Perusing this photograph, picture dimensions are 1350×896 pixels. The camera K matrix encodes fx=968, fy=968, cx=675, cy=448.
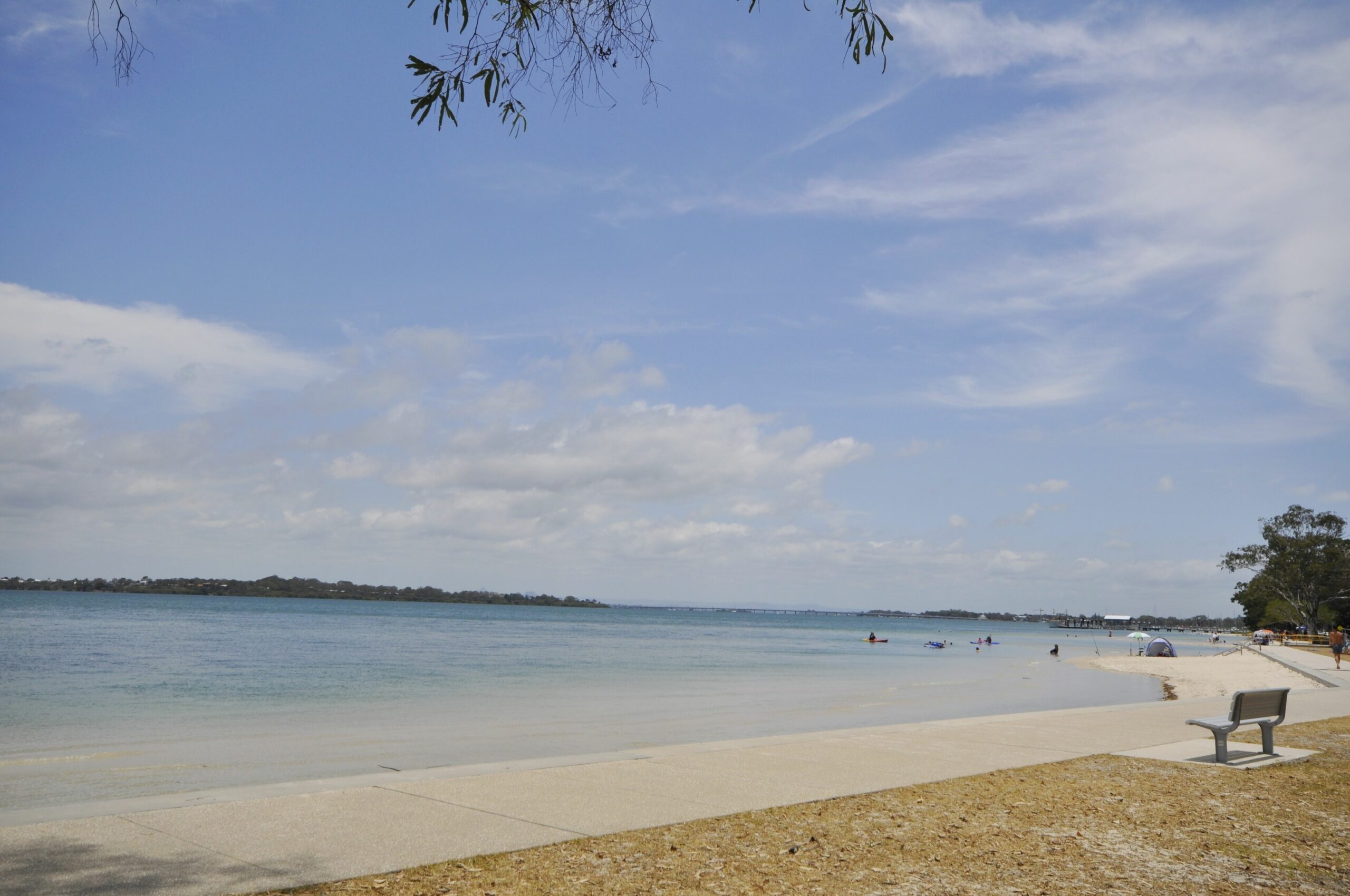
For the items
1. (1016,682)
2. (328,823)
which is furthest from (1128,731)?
(1016,682)

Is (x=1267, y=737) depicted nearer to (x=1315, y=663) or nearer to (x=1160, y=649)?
(x=1315, y=663)

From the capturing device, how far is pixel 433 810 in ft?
24.2

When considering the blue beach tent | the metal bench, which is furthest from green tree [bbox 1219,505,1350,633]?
the metal bench

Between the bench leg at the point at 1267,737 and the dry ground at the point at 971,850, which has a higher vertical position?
the bench leg at the point at 1267,737

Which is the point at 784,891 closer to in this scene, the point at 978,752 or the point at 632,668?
the point at 978,752

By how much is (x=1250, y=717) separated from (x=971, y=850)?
6.25m

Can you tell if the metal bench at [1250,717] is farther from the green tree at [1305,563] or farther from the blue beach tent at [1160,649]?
the green tree at [1305,563]

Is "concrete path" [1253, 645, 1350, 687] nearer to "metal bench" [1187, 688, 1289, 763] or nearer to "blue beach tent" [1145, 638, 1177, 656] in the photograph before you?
"blue beach tent" [1145, 638, 1177, 656]

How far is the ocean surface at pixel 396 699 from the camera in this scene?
45.9ft

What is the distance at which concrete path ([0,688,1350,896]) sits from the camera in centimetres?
553

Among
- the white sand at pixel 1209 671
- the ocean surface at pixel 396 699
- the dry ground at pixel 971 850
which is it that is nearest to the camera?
the dry ground at pixel 971 850

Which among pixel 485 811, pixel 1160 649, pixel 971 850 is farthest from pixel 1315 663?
pixel 485 811

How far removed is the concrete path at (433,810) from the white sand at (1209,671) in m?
13.0

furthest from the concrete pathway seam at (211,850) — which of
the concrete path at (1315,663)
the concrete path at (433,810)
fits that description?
the concrete path at (1315,663)
